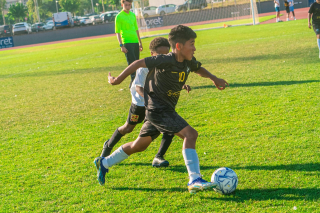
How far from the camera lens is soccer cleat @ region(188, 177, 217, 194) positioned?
10.8 ft

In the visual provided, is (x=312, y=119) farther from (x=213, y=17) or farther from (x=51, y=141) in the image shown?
(x=213, y=17)

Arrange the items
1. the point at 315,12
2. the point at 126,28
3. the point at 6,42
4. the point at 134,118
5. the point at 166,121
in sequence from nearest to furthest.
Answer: the point at 166,121, the point at 134,118, the point at 126,28, the point at 315,12, the point at 6,42

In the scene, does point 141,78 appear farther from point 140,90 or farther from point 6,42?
point 6,42

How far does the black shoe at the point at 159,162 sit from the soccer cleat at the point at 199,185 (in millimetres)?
943

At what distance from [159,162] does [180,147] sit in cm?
69

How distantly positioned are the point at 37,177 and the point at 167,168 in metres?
1.63

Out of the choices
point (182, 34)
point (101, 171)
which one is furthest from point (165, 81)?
point (101, 171)

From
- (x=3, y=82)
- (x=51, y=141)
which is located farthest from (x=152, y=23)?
(x=51, y=141)

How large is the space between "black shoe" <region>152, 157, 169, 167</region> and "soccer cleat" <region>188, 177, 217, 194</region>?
943 millimetres

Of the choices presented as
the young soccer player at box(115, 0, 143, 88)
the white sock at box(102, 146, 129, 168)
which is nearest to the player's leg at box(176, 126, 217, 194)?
the white sock at box(102, 146, 129, 168)

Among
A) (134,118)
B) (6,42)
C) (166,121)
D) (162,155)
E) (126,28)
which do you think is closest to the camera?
(166,121)

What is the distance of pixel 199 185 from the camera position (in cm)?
331

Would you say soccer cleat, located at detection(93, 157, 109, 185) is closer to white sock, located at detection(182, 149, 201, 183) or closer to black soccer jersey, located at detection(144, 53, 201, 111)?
black soccer jersey, located at detection(144, 53, 201, 111)

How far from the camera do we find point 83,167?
14.8ft
